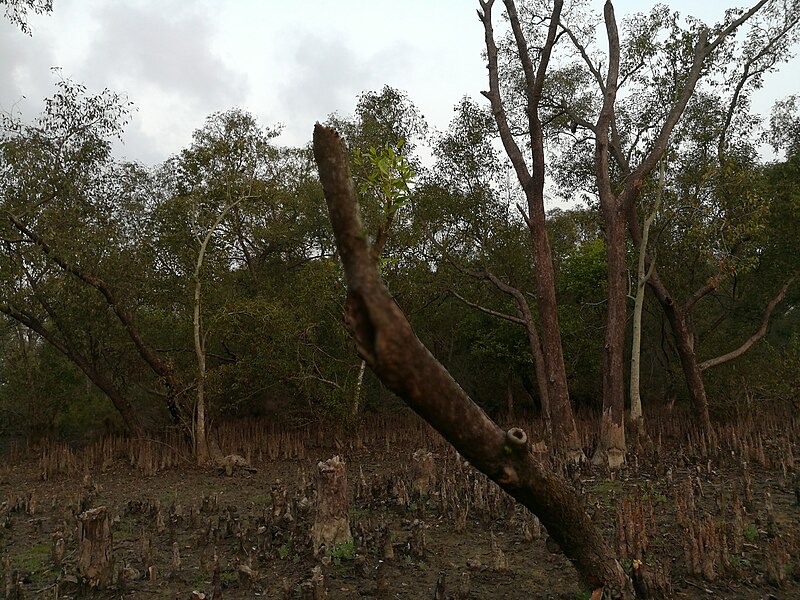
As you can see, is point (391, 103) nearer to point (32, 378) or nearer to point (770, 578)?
point (32, 378)

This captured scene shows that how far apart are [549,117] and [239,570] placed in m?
11.1

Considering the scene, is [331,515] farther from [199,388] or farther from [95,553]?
[199,388]

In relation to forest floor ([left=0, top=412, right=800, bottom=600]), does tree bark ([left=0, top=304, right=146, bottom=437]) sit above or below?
above

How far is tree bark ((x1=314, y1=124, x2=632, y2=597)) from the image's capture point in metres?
2.15

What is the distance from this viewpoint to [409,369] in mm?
2326

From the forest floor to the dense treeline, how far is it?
3.53 metres

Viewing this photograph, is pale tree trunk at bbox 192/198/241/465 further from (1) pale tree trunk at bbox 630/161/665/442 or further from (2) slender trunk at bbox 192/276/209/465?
(1) pale tree trunk at bbox 630/161/665/442

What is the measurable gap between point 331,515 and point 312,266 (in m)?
7.65

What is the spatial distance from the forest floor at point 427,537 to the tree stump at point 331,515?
16 cm

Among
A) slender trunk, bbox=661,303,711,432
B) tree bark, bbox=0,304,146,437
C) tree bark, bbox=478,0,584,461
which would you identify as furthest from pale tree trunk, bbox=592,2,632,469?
tree bark, bbox=0,304,146,437

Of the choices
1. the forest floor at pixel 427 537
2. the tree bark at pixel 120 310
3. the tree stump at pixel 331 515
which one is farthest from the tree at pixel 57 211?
the tree stump at pixel 331 515

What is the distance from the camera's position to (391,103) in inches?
545

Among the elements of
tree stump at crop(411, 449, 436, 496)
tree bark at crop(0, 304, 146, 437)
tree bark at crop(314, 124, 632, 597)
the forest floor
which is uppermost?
tree bark at crop(0, 304, 146, 437)

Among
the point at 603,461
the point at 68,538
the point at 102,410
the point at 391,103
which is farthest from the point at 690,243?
the point at 102,410
